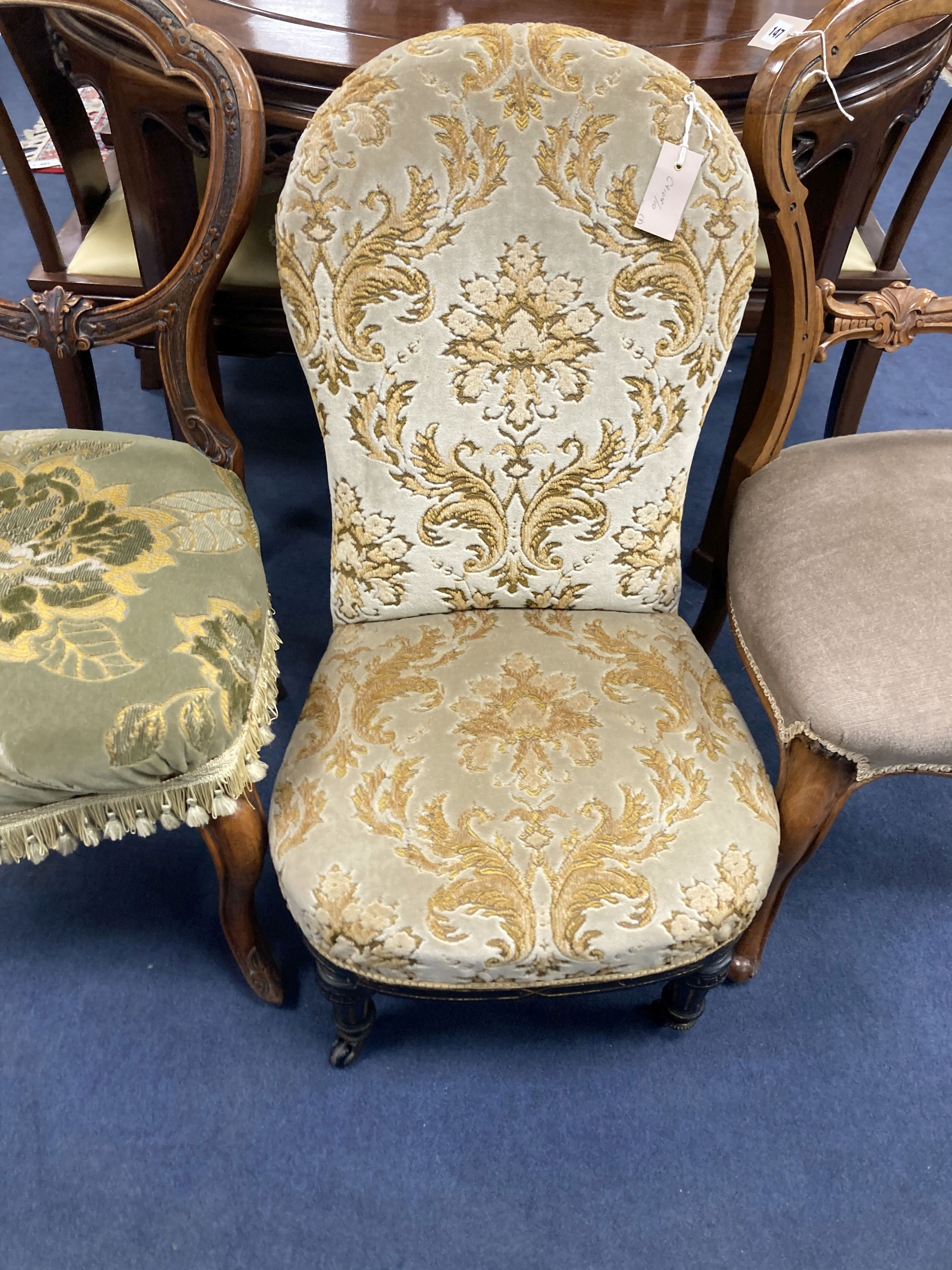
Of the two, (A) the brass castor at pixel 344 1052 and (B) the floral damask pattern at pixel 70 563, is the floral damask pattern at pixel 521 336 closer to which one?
(B) the floral damask pattern at pixel 70 563

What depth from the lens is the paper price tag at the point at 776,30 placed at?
111cm

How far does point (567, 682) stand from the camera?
36.1 inches

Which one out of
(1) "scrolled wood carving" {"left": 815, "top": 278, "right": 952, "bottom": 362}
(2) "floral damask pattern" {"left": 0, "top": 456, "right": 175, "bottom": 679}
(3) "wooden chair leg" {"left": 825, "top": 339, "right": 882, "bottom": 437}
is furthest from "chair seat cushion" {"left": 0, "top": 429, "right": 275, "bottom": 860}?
(3) "wooden chair leg" {"left": 825, "top": 339, "right": 882, "bottom": 437}

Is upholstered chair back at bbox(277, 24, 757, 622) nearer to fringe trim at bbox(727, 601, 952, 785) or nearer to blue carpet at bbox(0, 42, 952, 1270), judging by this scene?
fringe trim at bbox(727, 601, 952, 785)

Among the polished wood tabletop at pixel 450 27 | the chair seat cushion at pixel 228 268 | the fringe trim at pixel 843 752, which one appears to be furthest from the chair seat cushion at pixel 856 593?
the chair seat cushion at pixel 228 268

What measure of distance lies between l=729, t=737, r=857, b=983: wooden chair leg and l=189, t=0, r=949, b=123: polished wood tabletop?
72 cm

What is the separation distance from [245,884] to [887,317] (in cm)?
87

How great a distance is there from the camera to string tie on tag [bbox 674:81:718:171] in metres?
0.77

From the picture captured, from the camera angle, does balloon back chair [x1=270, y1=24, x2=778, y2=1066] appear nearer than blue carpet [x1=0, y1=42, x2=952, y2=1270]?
Yes

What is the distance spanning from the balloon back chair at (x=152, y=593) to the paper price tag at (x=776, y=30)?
619mm

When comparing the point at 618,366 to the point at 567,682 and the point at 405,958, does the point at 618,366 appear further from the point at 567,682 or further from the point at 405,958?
the point at 405,958

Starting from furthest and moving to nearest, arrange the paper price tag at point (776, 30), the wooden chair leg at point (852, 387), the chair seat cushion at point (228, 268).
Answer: the wooden chair leg at point (852, 387), the chair seat cushion at point (228, 268), the paper price tag at point (776, 30)

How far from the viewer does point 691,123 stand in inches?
30.2

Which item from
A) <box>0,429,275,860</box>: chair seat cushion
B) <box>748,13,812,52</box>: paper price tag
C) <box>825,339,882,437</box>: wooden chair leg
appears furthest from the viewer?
<box>825,339,882,437</box>: wooden chair leg
